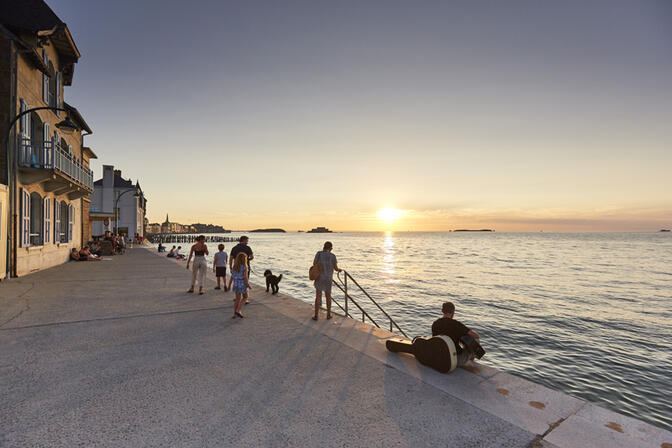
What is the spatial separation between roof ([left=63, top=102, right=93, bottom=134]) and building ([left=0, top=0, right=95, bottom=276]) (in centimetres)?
43

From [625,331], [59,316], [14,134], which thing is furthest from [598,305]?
[14,134]

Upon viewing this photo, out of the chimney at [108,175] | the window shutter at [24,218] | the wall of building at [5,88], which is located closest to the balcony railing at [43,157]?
the wall of building at [5,88]

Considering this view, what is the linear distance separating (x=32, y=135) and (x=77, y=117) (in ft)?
20.5

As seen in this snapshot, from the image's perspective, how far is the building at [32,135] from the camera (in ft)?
42.1

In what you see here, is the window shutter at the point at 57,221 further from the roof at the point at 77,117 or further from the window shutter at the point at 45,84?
the roof at the point at 77,117

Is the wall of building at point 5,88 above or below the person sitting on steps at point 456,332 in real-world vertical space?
above

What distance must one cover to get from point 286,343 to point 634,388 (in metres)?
9.43

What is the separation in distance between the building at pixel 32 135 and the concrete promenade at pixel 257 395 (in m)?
8.62

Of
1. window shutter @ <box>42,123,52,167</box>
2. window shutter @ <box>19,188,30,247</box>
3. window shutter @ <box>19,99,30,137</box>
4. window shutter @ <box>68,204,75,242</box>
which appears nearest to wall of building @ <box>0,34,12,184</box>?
window shutter @ <box>19,99,30,137</box>

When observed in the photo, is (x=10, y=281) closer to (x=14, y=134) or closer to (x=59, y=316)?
(x=14, y=134)

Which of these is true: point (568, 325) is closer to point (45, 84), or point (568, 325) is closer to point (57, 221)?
point (57, 221)

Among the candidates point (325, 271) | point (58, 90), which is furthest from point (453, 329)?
point (58, 90)

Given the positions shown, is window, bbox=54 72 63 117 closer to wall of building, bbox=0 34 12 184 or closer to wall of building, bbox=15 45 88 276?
wall of building, bbox=15 45 88 276

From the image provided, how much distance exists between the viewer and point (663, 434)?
3.44 metres
